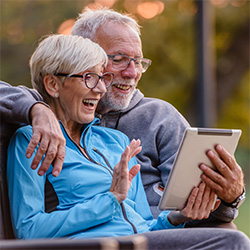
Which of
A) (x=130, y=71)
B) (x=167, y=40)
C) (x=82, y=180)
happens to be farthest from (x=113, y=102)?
(x=167, y=40)

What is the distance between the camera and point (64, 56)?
10.1 feet

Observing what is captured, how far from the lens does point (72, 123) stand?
3205 mm

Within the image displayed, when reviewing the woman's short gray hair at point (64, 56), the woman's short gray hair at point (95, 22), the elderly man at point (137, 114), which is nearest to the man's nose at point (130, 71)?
the elderly man at point (137, 114)

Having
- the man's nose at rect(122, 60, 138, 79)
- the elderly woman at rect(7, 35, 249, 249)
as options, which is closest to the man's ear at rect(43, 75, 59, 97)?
the elderly woman at rect(7, 35, 249, 249)

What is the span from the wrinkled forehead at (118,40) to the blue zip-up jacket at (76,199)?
0.79 m

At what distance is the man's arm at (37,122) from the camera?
105 inches

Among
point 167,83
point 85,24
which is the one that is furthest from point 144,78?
point 85,24

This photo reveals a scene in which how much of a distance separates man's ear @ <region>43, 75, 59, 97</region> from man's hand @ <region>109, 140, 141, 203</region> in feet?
2.05

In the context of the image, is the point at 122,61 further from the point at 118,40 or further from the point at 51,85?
the point at 51,85

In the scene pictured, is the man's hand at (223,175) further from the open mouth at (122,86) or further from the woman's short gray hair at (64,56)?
the open mouth at (122,86)

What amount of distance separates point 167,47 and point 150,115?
11.7m

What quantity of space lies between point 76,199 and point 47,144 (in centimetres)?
37

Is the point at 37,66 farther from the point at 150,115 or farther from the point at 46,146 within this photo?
the point at 150,115

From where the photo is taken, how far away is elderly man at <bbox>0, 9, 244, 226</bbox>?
9.76 feet
